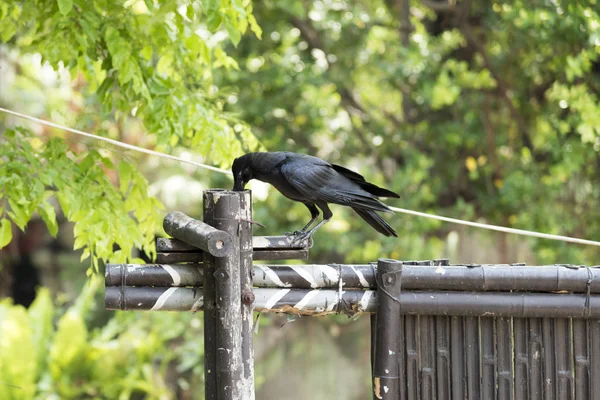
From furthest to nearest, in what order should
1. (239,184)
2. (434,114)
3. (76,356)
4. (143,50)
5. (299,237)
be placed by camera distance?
(76,356), (434,114), (143,50), (239,184), (299,237)

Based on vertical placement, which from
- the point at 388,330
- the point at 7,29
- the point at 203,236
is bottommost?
the point at 388,330

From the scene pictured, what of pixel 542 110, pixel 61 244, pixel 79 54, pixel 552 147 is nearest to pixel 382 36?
pixel 542 110

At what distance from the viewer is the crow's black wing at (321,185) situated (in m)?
2.71

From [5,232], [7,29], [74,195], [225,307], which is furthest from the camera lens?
[7,29]

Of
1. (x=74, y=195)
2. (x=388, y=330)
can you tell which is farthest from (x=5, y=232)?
(x=388, y=330)

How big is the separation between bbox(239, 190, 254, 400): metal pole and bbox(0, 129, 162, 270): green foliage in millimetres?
1014

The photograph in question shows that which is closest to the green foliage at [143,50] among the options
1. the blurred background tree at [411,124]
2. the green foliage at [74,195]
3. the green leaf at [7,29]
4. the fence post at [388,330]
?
the green leaf at [7,29]

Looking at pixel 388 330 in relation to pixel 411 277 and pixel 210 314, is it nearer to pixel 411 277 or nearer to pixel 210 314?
pixel 411 277

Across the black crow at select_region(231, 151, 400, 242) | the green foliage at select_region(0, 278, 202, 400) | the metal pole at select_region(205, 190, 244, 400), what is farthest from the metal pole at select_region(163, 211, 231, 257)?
the green foliage at select_region(0, 278, 202, 400)

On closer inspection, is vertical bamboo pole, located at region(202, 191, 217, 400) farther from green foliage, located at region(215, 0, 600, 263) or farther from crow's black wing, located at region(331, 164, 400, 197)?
green foliage, located at region(215, 0, 600, 263)

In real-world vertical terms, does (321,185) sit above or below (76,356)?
above

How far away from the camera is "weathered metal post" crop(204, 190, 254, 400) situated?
2.40m

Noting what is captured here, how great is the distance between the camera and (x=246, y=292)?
243 cm

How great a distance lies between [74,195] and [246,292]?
1.17 m
